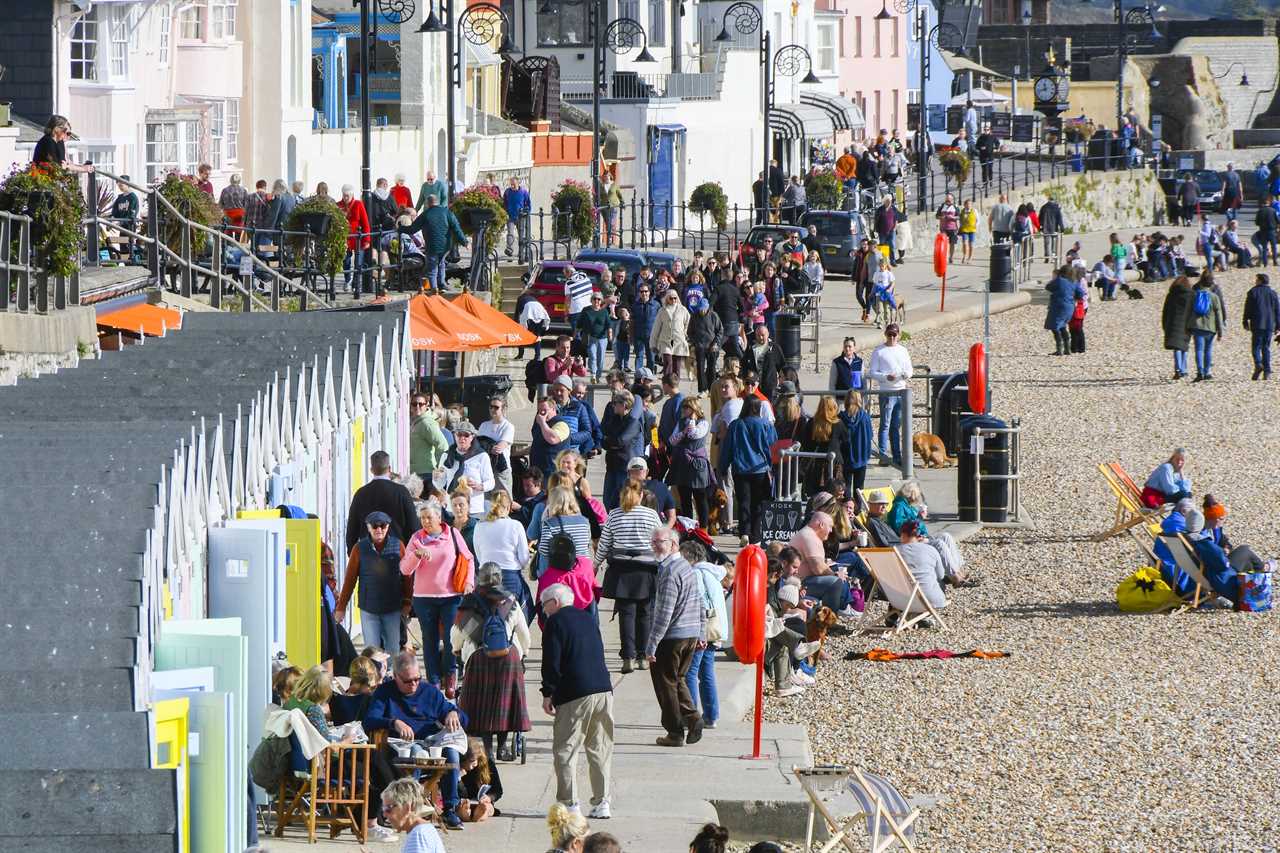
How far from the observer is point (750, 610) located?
13000 millimetres

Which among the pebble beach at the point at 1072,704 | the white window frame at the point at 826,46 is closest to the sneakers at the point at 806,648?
the pebble beach at the point at 1072,704

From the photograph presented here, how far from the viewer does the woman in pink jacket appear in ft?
45.0

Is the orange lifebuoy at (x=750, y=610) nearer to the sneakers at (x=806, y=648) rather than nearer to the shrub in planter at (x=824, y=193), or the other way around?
the sneakers at (x=806, y=648)

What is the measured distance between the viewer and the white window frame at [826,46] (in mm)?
74312

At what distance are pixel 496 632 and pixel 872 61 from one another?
234ft

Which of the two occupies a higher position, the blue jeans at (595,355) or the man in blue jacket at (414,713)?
the blue jeans at (595,355)

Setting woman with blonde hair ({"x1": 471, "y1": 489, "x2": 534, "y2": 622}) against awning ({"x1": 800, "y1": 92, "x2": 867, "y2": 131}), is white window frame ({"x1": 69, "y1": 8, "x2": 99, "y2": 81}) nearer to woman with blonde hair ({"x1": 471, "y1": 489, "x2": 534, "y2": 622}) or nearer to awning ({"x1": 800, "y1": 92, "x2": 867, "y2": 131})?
woman with blonde hair ({"x1": 471, "y1": 489, "x2": 534, "y2": 622})

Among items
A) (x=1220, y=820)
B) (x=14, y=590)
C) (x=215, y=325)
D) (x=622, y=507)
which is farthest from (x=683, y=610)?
(x=215, y=325)

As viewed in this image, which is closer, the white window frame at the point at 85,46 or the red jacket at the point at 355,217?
the red jacket at the point at 355,217

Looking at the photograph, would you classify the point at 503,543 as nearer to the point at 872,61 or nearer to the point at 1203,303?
the point at 1203,303

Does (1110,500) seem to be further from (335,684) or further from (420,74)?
(420,74)

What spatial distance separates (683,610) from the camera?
1313 cm

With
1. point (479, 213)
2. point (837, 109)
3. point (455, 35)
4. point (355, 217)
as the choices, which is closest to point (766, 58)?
point (455, 35)

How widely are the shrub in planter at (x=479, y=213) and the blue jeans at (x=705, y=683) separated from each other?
55.6 feet
